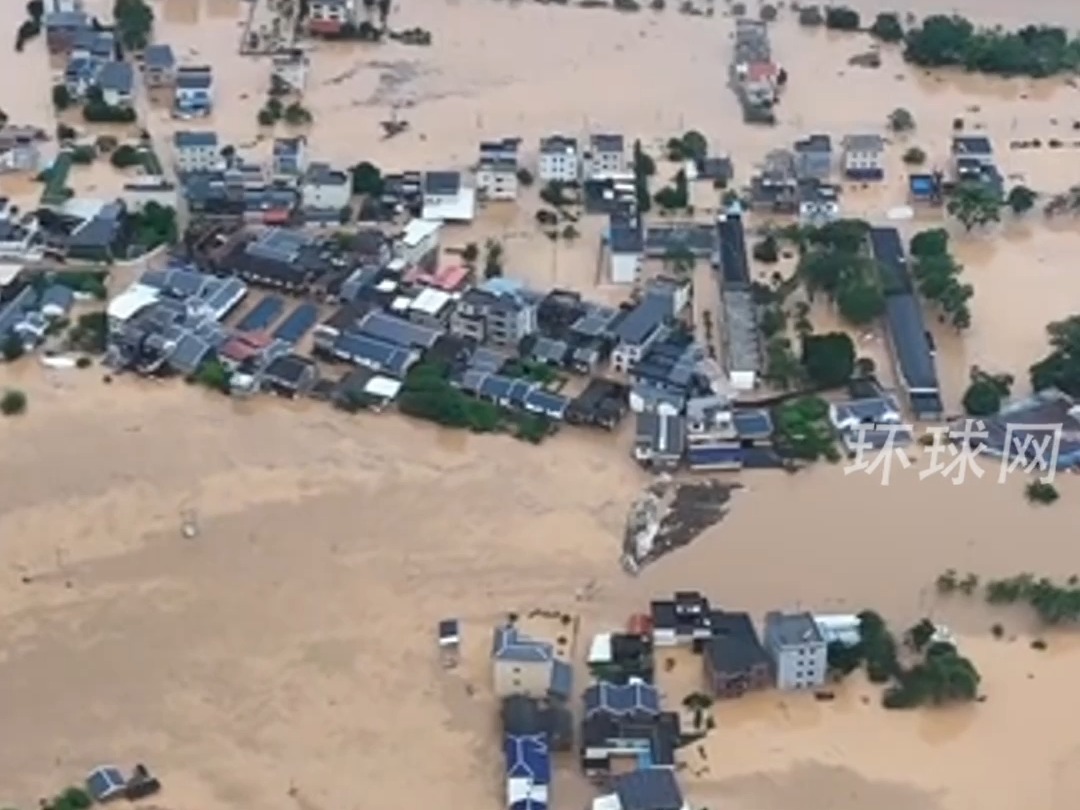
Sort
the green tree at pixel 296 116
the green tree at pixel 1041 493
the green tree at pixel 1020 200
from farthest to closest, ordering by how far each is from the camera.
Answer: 1. the green tree at pixel 296 116
2. the green tree at pixel 1020 200
3. the green tree at pixel 1041 493

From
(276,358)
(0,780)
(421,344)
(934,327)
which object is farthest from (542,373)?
(0,780)

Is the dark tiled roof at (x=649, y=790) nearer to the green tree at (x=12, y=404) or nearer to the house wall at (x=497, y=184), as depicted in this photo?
the green tree at (x=12, y=404)

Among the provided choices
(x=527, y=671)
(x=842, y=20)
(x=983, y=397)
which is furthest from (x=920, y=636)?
(x=842, y=20)

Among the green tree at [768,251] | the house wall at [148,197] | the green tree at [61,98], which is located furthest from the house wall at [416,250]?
the green tree at [61,98]

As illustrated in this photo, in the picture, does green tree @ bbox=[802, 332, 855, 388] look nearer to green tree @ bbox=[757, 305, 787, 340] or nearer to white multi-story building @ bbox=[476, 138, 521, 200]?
green tree @ bbox=[757, 305, 787, 340]

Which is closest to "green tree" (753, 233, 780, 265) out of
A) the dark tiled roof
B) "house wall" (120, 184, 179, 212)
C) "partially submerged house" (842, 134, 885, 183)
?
"partially submerged house" (842, 134, 885, 183)
